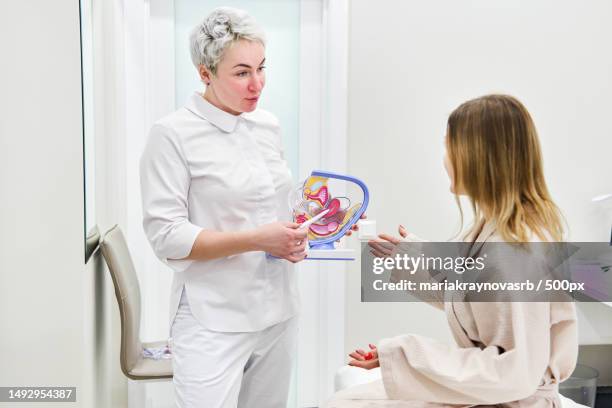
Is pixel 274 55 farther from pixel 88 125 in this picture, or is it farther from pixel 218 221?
pixel 218 221

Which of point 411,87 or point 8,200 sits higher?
point 411,87

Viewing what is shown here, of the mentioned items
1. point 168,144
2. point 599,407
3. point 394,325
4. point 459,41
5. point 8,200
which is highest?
point 459,41

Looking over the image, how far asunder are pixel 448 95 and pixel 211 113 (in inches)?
56.3

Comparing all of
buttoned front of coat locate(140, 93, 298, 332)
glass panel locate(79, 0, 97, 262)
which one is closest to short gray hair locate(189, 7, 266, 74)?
buttoned front of coat locate(140, 93, 298, 332)

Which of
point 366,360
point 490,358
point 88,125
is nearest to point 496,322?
point 490,358

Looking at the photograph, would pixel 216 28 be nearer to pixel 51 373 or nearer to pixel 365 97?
pixel 51 373

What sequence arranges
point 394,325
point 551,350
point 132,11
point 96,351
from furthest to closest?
point 394,325, point 132,11, point 96,351, point 551,350

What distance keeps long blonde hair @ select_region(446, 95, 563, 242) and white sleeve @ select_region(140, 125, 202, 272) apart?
2.21ft

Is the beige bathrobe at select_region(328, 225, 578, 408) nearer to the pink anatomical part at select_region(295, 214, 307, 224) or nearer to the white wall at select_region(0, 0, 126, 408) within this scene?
the pink anatomical part at select_region(295, 214, 307, 224)

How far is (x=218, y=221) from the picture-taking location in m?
1.64

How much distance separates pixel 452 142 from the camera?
1.37 metres

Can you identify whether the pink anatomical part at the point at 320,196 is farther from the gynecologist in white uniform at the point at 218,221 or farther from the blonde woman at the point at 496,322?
the blonde woman at the point at 496,322

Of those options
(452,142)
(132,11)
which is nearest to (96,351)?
(452,142)

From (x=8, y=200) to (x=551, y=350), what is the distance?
1.26 meters
